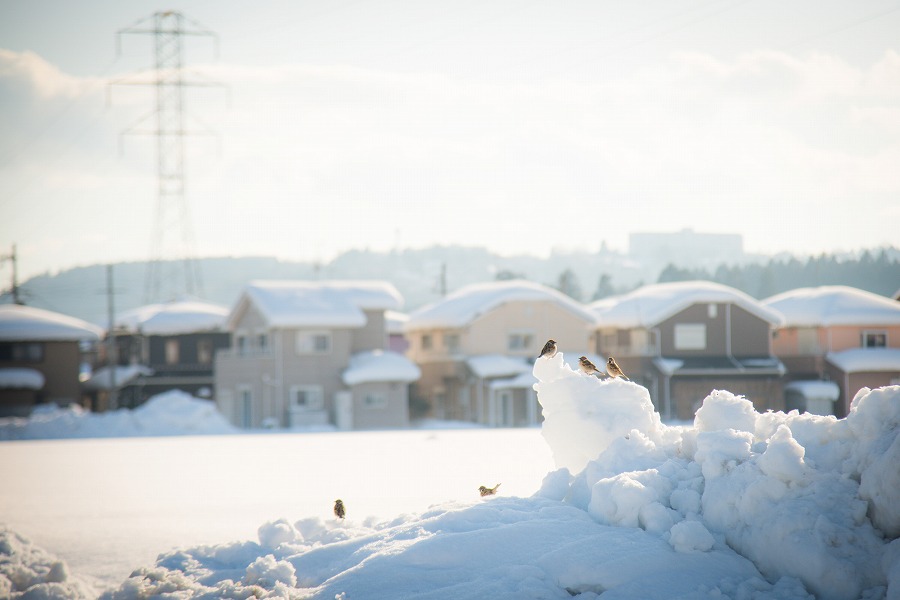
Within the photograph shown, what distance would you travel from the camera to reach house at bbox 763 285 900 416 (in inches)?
1646

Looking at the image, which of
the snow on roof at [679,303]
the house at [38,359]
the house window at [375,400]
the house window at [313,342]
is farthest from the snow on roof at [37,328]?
the snow on roof at [679,303]

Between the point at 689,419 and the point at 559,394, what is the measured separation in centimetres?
3264

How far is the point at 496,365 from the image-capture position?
136 feet

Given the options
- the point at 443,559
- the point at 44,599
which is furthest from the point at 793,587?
the point at 44,599

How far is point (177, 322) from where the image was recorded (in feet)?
163

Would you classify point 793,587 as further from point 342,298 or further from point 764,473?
point 342,298

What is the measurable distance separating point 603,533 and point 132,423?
2982 centimetres

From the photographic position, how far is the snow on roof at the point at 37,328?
44.8 meters

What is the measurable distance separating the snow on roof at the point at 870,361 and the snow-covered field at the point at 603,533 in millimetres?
34302

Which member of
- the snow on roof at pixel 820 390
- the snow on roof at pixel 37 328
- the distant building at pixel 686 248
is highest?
the distant building at pixel 686 248

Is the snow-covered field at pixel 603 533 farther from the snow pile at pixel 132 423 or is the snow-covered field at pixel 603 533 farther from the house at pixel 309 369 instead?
the house at pixel 309 369

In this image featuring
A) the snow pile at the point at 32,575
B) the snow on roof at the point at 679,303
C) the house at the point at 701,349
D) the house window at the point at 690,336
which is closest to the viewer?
the snow pile at the point at 32,575

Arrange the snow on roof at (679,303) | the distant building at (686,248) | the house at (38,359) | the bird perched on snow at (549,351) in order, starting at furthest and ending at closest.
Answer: the distant building at (686,248) < the house at (38,359) < the snow on roof at (679,303) < the bird perched on snow at (549,351)

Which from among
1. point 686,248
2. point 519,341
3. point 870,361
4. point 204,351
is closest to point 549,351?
point 519,341
